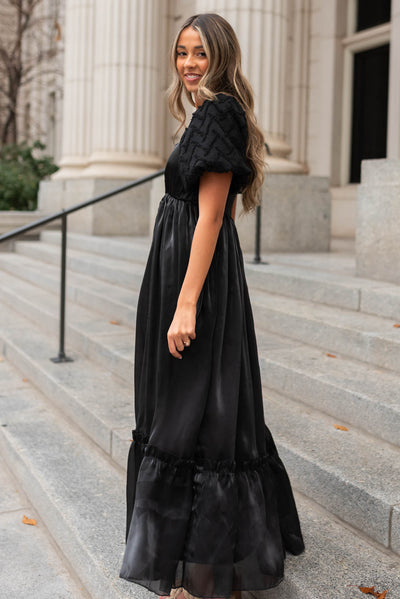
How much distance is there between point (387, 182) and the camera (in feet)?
16.4

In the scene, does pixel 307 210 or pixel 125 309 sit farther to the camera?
pixel 307 210

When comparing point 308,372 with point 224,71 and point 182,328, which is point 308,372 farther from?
point 224,71

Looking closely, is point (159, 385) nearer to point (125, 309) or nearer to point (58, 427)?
point (58, 427)

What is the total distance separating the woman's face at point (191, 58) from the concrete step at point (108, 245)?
5279 millimetres

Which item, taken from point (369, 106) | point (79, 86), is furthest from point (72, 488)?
point (79, 86)

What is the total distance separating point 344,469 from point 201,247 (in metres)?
1.30

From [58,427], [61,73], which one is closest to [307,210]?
[58,427]

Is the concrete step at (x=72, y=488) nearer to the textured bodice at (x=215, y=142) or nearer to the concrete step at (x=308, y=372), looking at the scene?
the concrete step at (x=308, y=372)

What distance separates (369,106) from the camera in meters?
9.86

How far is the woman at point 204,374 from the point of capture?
213cm

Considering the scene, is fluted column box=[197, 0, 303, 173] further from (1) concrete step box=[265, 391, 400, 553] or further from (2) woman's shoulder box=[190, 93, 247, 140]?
(2) woman's shoulder box=[190, 93, 247, 140]

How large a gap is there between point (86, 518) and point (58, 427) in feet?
4.22

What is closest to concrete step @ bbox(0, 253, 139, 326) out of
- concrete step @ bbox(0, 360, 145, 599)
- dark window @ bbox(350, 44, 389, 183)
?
concrete step @ bbox(0, 360, 145, 599)

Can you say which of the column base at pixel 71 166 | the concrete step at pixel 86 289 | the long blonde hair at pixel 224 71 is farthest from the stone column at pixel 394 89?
the long blonde hair at pixel 224 71
